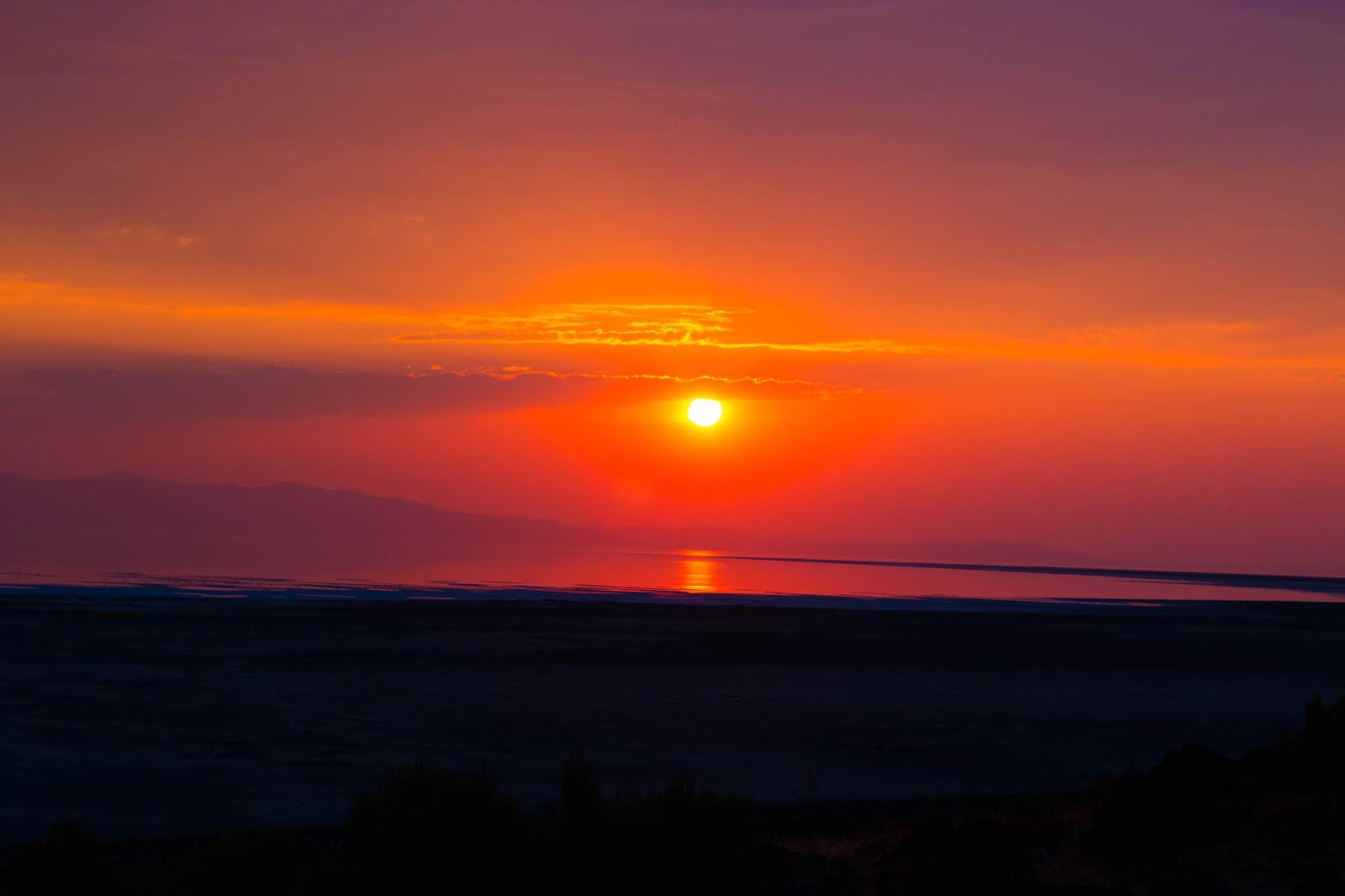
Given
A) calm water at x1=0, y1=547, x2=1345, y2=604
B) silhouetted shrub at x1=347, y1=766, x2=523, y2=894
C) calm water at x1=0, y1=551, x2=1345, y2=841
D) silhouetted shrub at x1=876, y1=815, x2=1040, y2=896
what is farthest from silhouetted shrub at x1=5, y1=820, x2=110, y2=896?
calm water at x1=0, y1=547, x2=1345, y2=604

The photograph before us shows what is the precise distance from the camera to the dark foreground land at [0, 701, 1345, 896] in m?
7.45

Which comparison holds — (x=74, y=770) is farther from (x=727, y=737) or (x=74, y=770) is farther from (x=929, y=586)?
(x=929, y=586)

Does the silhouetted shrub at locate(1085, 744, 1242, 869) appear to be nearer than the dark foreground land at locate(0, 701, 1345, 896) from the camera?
No

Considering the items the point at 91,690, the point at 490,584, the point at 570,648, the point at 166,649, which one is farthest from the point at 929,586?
the point at 91,690

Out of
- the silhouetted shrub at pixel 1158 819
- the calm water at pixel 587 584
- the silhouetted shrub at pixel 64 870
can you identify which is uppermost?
the calm water at pixel 587 584

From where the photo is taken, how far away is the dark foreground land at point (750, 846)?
7.45 meters

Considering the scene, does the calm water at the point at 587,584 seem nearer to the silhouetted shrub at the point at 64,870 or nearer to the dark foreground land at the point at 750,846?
the dark foreground land at the point at 750,846

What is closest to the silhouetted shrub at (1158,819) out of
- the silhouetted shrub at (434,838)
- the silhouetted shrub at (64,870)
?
the silhouetted shrub at (434,838)

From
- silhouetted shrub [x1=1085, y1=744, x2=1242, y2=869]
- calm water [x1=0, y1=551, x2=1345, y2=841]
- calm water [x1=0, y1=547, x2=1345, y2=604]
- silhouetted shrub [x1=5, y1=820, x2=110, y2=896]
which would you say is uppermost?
calm water [x1=0, y1=547, x2=1345, y2=604]

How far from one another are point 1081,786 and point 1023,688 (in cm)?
1122

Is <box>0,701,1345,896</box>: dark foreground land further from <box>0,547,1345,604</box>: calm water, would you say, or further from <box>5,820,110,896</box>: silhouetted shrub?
<box>0,547,1345,604</box>: calm water

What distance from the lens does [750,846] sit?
8.22 meters

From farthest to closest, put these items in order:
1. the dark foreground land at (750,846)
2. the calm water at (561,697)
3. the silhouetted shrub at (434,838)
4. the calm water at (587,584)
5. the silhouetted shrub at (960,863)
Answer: the calm water at (587,584)
the calm water at (561,697)
the silhouetted shrub at (960,863)
the dark foreground land at (750,846)
the silhouetted shrub at (434,838)

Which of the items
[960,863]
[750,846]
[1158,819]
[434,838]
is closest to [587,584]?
[1158,819]
